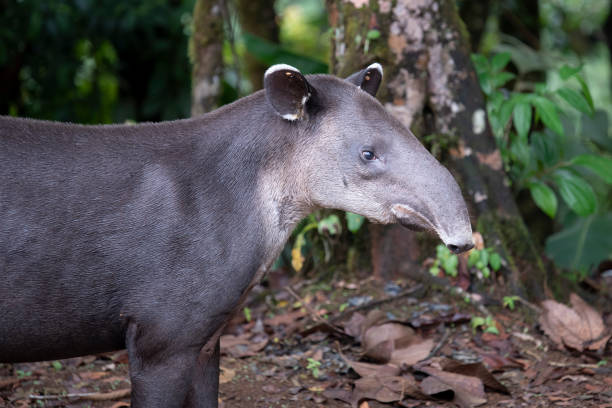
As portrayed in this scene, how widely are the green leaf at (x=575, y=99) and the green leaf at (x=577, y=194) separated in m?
0.55

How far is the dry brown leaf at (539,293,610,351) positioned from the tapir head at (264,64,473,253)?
2.23 meters

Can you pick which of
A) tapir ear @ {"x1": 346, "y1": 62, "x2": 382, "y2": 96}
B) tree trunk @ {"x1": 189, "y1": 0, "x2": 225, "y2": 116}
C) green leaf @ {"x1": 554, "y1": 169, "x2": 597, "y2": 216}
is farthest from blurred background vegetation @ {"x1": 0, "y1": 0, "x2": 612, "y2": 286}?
tapir ear @ {"x1": 346, "y1": 62, "x2": 382, "y2": 96}

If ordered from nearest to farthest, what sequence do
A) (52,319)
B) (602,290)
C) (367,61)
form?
(52,319)
(367,61)
(602,290)

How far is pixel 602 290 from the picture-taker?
630cm

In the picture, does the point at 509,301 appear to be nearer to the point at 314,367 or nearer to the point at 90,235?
the point at 314,367

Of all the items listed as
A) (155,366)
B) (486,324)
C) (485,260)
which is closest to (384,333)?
(486,324)

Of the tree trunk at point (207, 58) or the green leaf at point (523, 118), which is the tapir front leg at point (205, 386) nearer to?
the green leaf at point (523, 118)

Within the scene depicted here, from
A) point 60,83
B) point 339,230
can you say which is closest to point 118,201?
point 339,230

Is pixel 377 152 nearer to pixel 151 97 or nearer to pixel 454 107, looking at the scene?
pixel 454 107

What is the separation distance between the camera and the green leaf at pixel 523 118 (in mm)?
5633

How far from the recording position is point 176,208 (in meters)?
3.18

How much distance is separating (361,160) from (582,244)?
180 inches

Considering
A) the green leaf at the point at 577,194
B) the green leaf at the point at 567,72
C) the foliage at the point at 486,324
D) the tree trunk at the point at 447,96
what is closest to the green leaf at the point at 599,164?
the green leaf at the point at 577,194

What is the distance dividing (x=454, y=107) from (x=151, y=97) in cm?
567
